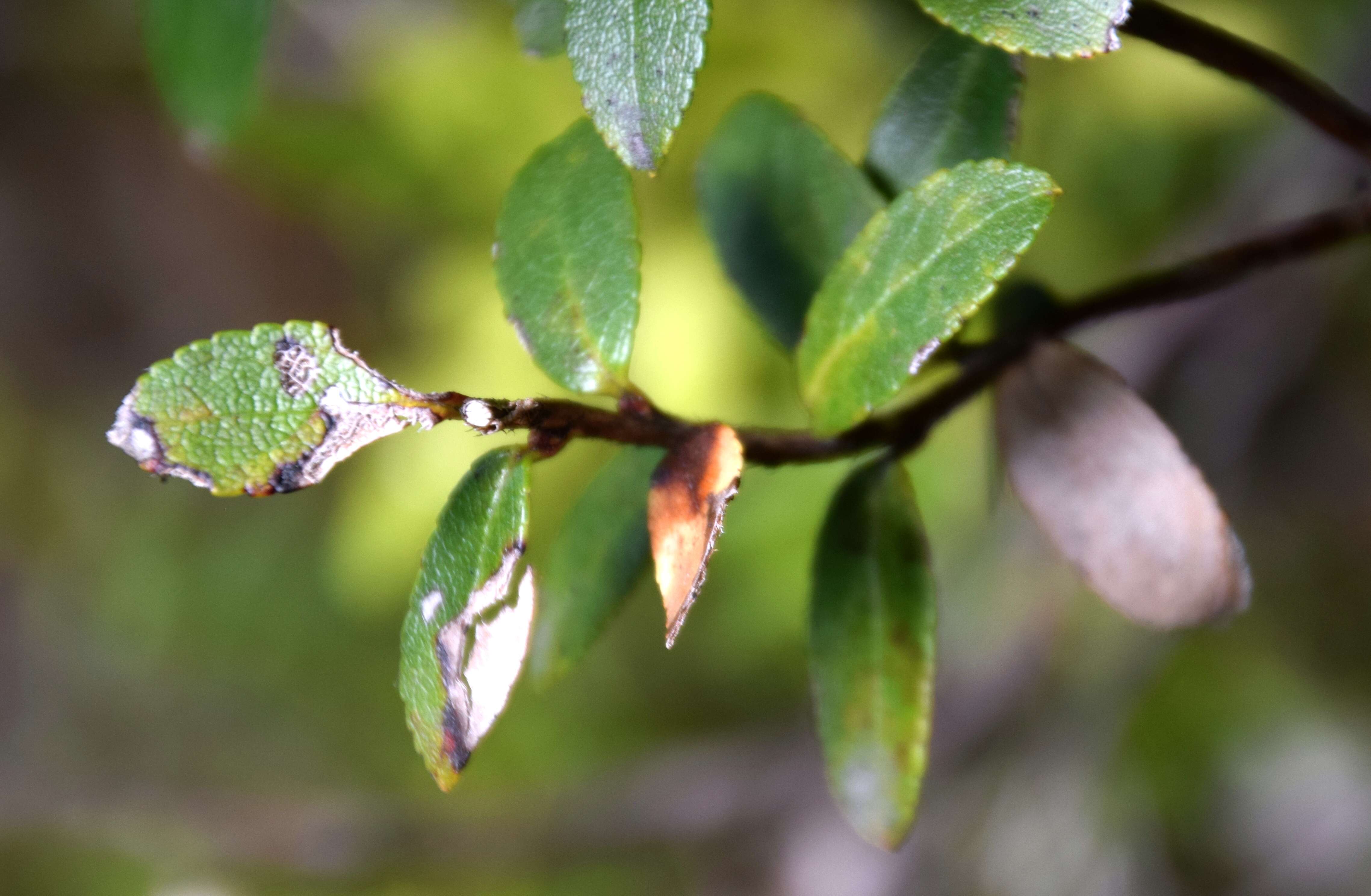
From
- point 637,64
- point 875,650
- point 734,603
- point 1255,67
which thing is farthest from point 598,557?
point 734,603

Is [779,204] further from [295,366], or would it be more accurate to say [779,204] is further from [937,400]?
[295,366]

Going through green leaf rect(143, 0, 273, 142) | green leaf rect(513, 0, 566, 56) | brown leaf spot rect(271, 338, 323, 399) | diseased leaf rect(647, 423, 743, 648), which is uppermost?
green leaf rect(143, 0, 273, 142)

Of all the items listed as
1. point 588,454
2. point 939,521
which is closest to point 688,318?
point 588,454

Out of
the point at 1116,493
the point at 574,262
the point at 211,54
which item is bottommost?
the point at 1116,493

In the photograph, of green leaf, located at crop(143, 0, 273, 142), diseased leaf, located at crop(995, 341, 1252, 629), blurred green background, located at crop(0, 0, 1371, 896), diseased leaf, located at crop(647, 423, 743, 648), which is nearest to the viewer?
diseased leaf, located at crop(647, 423, 743, 648)

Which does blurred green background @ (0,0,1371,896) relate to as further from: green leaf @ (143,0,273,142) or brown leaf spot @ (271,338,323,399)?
brown leaf spot @ (271,338,323,399)

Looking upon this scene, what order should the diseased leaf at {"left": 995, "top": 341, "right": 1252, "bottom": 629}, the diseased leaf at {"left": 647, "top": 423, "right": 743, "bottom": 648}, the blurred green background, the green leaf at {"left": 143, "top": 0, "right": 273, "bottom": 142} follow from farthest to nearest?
the blurred green background → the green leaf at {"left": 143, "top": 0, "right": 273, "bottom": 142} → the diseased leaf at {"left": 995, "top": 341, "right": 1252, "bottom": 629} → the diseased leaf at {"left": 647, "top": 423, "right": 743, "bottom": 648}

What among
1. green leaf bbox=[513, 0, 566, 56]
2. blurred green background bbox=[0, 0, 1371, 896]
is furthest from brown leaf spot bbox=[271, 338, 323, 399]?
blurred green background bbox=[0, 0, 1371, 896]
